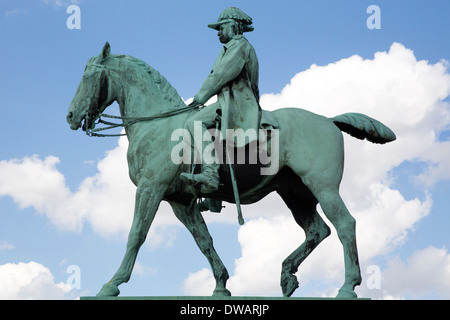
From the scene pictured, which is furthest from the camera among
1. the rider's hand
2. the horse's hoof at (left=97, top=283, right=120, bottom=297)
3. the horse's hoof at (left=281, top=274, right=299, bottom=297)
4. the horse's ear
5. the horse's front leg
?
the horse's hoof at (left=281, top=274, right=299, bottom=297)

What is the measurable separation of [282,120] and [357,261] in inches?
88.0

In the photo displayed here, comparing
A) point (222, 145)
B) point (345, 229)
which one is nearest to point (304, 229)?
point (345, 229)

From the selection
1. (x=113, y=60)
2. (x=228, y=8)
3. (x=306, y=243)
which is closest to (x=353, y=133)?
(x=306, y=243)

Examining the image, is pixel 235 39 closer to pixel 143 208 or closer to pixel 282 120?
pixel 282 120

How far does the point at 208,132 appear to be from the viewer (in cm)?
1109

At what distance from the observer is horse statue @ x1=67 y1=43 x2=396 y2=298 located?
1105 cm

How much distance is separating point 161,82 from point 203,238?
239 cm

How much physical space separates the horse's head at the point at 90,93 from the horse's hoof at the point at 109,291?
8.01 ft

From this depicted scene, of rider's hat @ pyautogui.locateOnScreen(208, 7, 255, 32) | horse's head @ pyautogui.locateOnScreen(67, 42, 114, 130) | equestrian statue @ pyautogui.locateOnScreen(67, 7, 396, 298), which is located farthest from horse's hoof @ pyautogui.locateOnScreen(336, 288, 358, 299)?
horse's head @ pyautogui.locateOnScreen(67, 42, 114, 130)

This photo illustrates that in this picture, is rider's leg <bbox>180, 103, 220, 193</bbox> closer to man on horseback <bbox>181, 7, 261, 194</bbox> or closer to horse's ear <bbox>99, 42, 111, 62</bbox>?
man on horseback <bbox>181, 7, 261, 194</bbox>

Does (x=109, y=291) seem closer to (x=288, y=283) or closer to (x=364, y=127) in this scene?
(x=288, y=283)

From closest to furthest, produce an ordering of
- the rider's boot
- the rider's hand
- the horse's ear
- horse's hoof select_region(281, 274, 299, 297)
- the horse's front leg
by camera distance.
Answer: the rider's boot
the horse's front leg
the rider's hand
the horse's ear
horse's hoof select_region(281, 274, 299, 297)

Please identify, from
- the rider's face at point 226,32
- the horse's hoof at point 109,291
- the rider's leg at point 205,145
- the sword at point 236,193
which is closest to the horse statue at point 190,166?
the horse's hoof at point 109,291

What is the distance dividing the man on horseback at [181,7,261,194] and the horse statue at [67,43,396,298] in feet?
1.20
